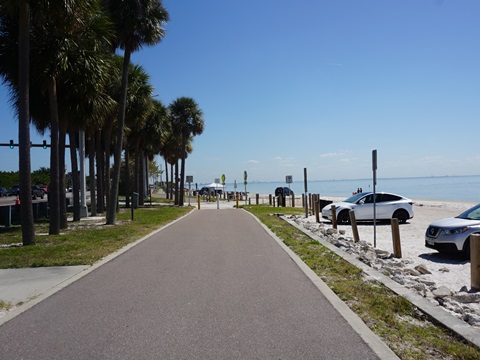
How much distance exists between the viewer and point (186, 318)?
5777mm

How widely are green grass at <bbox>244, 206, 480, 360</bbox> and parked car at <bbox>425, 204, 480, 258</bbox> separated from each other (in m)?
3.33

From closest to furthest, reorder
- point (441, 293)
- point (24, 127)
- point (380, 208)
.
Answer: point (441, 293), point (24, 127), point (380, 208)

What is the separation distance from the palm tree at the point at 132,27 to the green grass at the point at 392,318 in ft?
43.5

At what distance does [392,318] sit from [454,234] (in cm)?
641

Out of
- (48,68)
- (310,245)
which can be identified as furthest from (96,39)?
(310,245)

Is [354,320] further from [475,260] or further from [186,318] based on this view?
[475,260]

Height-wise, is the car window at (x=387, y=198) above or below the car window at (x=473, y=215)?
above

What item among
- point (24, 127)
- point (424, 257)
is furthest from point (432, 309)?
point (24, 127)

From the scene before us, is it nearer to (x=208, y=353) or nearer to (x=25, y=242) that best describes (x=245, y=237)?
(x=25, y=242)

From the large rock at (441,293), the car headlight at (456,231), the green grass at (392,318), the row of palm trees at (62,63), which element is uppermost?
the row of palm trees at (62,63)

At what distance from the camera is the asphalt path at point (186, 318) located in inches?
185

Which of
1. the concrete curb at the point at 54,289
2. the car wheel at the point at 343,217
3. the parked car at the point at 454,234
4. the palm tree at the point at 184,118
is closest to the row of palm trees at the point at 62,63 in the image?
the concrete curb at the point at 54,289

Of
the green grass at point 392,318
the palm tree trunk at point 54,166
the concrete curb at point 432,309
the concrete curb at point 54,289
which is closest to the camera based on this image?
the green grass at point 392,318

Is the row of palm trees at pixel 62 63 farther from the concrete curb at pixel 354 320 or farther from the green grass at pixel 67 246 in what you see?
the concrete curb at pixel 354 320
